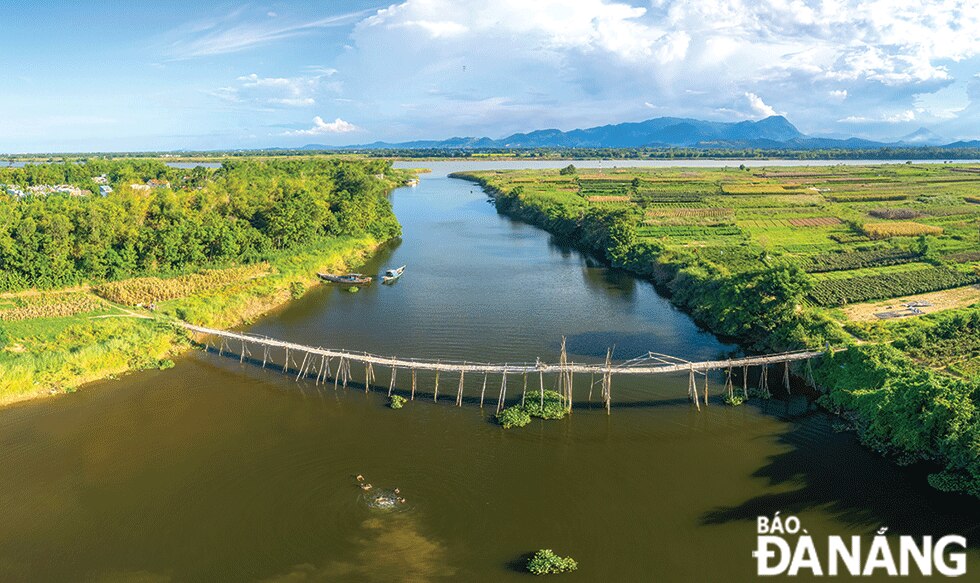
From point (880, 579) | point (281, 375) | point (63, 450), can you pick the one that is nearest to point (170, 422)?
point (63, 450)

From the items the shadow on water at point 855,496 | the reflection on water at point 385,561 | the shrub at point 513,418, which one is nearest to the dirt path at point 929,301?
A: the shadow on water at point 855,496

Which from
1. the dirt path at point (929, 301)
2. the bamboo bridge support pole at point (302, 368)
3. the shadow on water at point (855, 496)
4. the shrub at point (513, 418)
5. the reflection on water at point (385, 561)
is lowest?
the reflection on water at point (385, 561)

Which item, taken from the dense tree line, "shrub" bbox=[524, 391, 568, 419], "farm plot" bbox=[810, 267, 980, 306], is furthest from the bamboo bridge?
the dense tree line

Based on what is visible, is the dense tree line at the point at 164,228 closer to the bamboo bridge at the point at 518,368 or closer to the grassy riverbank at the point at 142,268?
the grassy riverbank at the point at 142,268

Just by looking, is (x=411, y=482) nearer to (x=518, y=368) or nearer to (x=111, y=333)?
(x=518, y=368)

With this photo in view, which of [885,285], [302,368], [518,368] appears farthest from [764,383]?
[302,368]

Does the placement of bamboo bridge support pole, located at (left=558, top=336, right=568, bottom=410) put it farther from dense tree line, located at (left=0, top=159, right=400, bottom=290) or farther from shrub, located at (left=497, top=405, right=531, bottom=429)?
dense tree line, located at (left=0, top=159, right=400, bottom=290)
